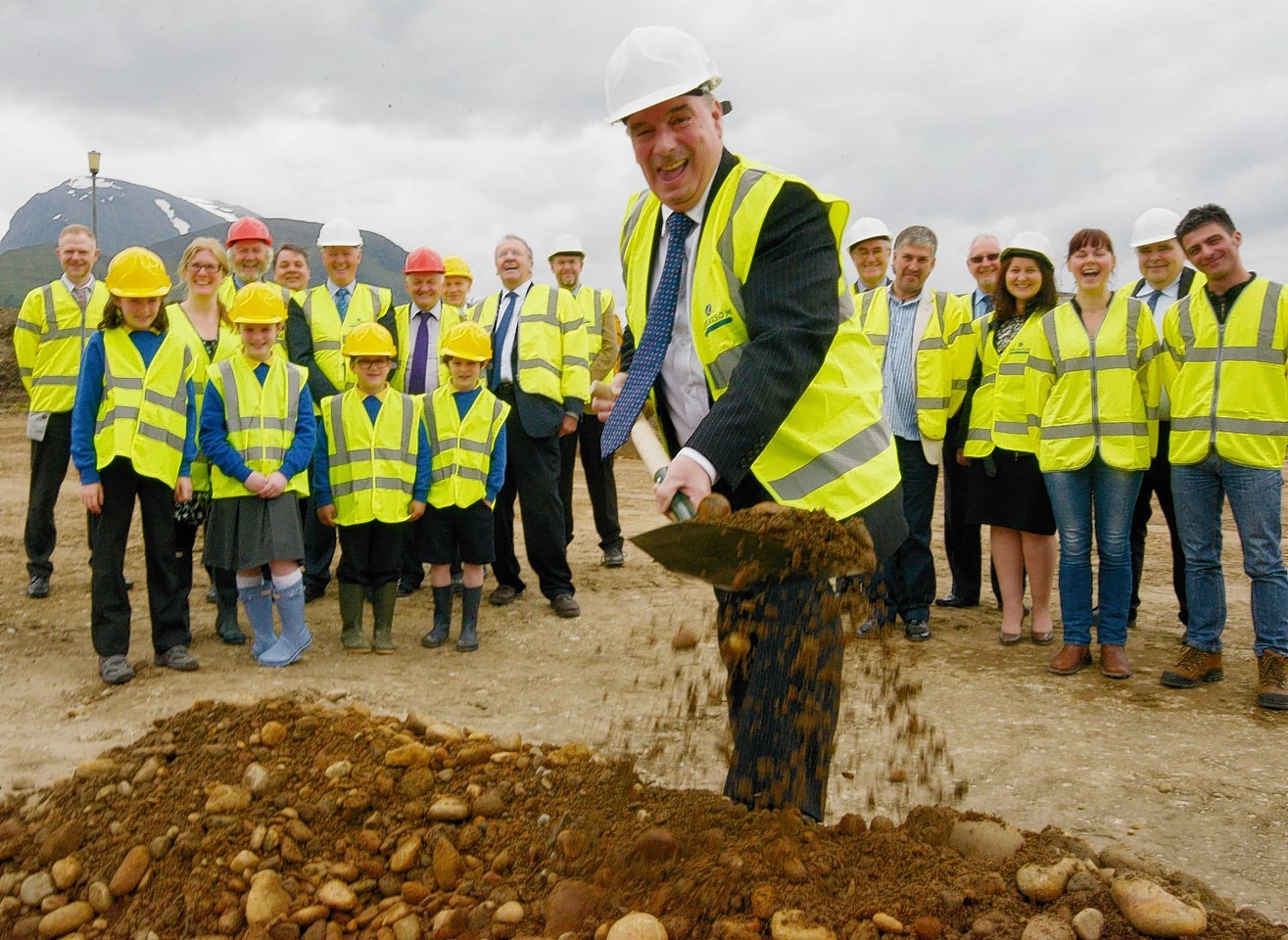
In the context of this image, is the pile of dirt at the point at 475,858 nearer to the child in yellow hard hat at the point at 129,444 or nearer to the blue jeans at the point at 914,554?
the child in yellow hard hat at the point at 129,444

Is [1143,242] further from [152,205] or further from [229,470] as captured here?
[152,205]

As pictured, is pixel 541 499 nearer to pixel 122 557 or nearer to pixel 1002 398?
pixel 122 557

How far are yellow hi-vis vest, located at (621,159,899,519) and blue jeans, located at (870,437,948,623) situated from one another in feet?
11.0

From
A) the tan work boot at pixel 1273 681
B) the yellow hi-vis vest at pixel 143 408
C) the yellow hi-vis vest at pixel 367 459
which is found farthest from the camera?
the yellow hi-vis vest at pixel 367 459

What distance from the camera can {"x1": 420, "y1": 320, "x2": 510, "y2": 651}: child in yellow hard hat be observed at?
570 centimetres

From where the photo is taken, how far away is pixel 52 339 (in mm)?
6223

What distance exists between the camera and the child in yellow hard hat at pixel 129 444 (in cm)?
474

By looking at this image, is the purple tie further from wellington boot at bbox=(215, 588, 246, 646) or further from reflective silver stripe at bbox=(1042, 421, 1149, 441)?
reflective silver stripe at bbox=(1042, 421, 1149, 441)

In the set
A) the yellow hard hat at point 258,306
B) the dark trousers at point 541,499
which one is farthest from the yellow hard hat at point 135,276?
the dark trousers at point 541,499

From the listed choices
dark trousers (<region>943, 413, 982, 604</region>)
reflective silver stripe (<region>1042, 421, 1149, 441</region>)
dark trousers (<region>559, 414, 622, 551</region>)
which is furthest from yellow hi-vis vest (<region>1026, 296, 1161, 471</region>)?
dark trousers (<region>559, 414, 622, 551</region>)

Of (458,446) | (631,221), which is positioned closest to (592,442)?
(458,446)

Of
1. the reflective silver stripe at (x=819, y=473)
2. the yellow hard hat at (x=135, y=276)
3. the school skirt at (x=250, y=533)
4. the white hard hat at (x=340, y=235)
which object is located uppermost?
the white hard hat at (x=340, y=235)

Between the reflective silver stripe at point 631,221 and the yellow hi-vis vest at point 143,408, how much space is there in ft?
9.38

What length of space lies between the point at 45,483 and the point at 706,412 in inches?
199
